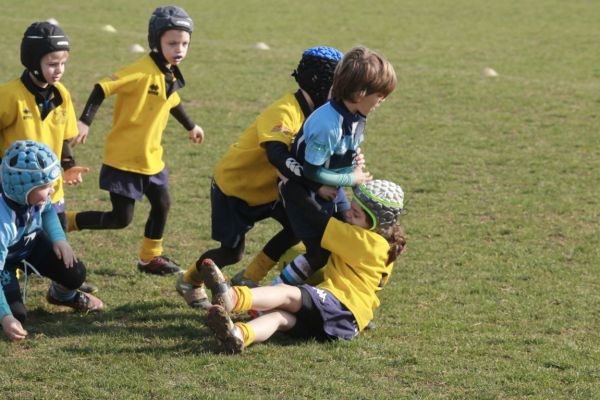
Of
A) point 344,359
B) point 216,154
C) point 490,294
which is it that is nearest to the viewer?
point 344,359

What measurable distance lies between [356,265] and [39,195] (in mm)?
1741

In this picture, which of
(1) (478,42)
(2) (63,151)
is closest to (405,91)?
(1) (478,42)

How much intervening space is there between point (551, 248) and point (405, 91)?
248 inches

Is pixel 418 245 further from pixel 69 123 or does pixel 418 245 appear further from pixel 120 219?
pixel 69 123

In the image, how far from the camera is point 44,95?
5.91 metres

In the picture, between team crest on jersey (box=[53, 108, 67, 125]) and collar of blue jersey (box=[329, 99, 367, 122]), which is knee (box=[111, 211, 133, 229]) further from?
collar of blue jersey (box=[329, 99, 367, 122])

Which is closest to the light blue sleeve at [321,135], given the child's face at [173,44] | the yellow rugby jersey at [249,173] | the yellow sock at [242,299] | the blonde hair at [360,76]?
the blonde hair at [360,76]

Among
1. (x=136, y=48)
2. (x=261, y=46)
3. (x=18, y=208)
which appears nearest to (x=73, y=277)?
(x=18, y=208)

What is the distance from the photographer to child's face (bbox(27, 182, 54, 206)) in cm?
524

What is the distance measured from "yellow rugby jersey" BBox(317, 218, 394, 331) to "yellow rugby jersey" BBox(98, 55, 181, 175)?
1746mm

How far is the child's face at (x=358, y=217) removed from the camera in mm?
5449

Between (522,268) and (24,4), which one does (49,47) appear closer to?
(522,268)

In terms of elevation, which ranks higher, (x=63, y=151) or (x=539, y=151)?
(x=63, y=151)

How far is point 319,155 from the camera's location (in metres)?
5.31
